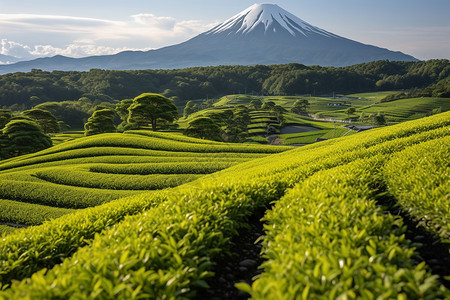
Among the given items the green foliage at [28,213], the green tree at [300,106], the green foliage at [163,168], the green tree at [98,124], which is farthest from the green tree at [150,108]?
the green tree at [300,106]

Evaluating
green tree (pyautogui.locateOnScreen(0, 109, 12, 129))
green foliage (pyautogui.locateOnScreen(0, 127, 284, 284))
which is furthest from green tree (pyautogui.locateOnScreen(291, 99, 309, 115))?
green tree (pyautogui.locateOnScreen(0, 109, 12, 129))

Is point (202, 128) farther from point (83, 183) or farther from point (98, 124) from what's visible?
point (83, 183)

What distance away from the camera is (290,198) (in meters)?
5.85

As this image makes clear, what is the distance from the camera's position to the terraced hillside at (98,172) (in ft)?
54.1

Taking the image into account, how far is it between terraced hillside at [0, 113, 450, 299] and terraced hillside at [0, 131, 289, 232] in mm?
8997

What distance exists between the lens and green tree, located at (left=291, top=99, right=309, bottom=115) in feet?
372

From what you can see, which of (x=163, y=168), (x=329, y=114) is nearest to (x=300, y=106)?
(x=329, y=114)

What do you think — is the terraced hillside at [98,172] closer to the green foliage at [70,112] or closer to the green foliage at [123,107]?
the green foliage at [123,107]

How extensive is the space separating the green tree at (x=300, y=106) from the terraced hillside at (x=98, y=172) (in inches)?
3472

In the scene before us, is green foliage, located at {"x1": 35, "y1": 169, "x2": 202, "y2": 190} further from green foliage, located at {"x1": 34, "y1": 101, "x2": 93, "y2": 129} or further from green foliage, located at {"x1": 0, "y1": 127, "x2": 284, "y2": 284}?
green foliage, located at {"x1": 34, "y1": 101, "x2": 93, "y2": 129}

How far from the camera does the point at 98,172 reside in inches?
849

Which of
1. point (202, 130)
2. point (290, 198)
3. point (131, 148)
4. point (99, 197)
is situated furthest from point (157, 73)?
point (290, 198)

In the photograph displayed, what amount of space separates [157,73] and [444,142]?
586 feet

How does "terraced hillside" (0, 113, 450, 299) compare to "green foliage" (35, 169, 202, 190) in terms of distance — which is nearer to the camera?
"terraced hillside" (0, 113, 450, 299)
